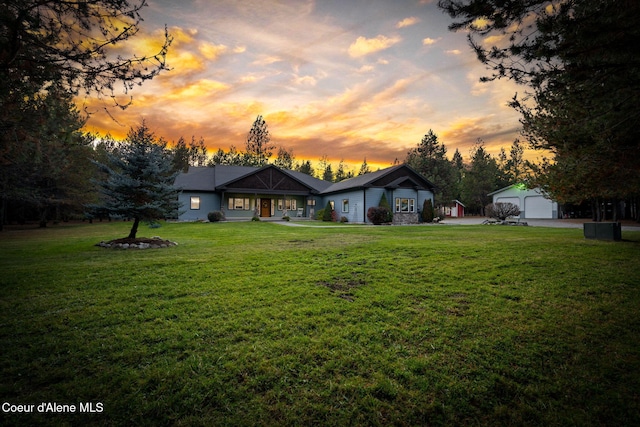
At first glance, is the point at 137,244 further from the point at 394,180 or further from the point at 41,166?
the point at 394,180

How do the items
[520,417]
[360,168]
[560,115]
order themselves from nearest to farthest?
[520,417]
[560,115]
[360,168]

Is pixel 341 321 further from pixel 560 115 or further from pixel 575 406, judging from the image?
pixel 560 115

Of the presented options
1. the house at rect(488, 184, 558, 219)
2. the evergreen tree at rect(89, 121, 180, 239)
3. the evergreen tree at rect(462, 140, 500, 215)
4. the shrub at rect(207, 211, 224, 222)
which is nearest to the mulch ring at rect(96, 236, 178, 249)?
the evergreen tree at rect(89, 121, 180, 239)

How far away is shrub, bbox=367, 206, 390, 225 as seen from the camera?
2319 centimetres

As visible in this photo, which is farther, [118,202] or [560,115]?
[118,202]

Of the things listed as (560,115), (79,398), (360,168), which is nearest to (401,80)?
(560,115)

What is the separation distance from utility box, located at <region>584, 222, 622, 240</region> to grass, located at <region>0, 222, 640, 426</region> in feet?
21.3

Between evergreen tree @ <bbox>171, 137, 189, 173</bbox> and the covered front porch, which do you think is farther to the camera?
evergreen tree @ <bbox>171, 137, 189, 173</bbox>

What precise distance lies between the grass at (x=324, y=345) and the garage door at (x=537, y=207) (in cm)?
3430

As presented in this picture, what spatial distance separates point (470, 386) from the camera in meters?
2.55

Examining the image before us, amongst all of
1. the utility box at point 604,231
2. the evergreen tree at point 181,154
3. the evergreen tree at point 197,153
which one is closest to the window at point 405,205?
the utility box at point 604,231

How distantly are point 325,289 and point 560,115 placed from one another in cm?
853

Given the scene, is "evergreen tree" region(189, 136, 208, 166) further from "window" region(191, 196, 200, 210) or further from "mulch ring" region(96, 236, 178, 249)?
"mulch ring" region(96, 236, 178, 249)

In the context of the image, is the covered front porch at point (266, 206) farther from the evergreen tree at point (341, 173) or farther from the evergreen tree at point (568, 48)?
the evergreen tree at point (341, 173)
